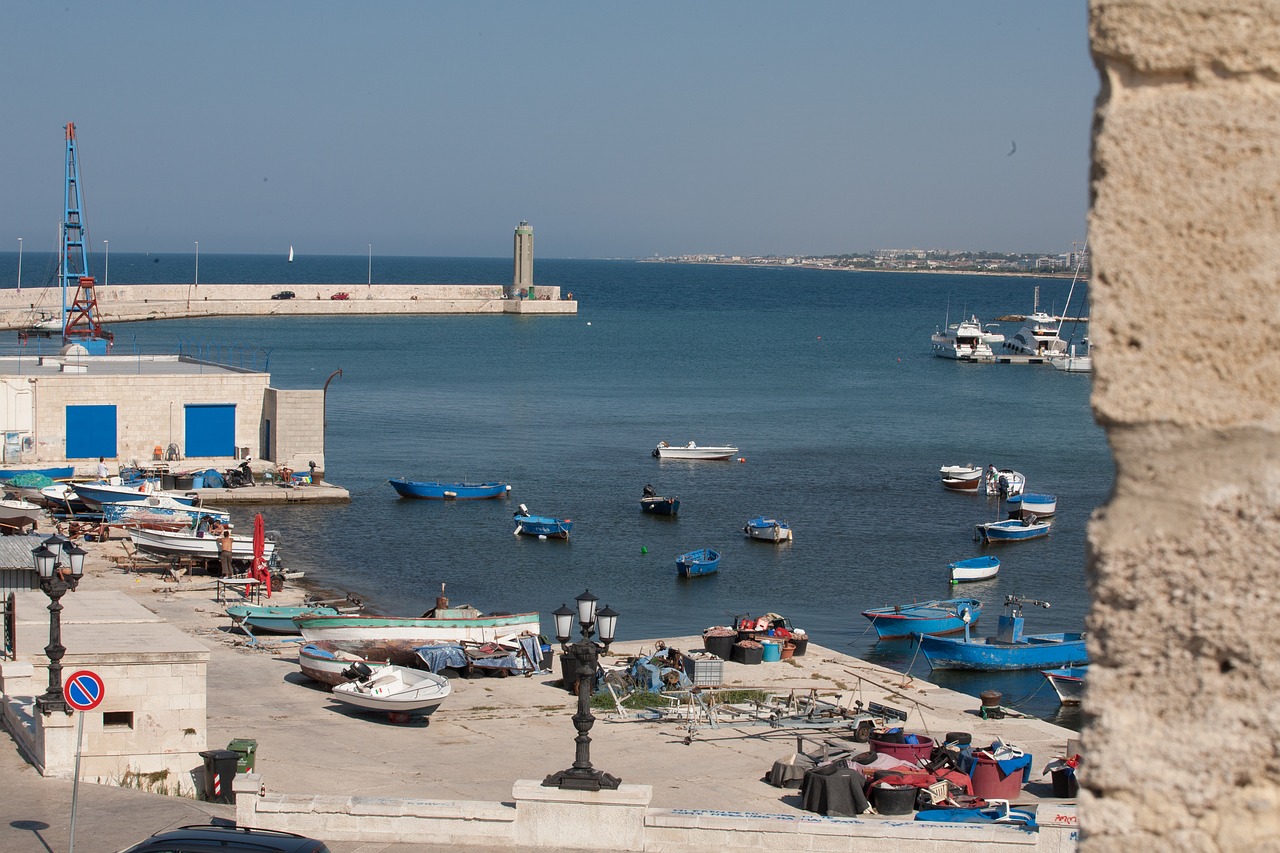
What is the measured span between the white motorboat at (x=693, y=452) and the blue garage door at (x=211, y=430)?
18434 millimetres

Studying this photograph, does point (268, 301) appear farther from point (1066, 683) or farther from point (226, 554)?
point (1066, 683)

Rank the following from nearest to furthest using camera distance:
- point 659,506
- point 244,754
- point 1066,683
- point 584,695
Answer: point 584,695 → point 244,754 → point 1066,683 → point 659,506

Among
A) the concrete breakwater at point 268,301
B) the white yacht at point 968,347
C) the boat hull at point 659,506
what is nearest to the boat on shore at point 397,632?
the boat hull at point 659,506

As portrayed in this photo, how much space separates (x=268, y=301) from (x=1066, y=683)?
128128mm

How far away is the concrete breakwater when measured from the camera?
12938 cm

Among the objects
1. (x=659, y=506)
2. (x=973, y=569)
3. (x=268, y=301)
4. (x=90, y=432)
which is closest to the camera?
(x=973, y=569)

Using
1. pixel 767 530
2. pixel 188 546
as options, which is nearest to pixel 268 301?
pixel 767 530

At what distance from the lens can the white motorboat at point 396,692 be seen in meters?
20.4

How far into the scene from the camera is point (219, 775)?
14.3 m

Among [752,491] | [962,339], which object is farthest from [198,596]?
[962,339]

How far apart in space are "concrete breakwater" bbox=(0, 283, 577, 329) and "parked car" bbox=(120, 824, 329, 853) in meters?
119

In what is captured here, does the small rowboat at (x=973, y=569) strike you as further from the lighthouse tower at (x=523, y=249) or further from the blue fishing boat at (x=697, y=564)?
the lighthouse tower at (x=523, y=249)

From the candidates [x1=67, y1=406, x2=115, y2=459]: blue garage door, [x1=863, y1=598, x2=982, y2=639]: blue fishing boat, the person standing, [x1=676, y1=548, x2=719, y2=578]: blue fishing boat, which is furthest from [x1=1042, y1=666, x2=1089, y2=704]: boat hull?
[x1=67, y1=406, x2=115, y2=459]: blue garage door

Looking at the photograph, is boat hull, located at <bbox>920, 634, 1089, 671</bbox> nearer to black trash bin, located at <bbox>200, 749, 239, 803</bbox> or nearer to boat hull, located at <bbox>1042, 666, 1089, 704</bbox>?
boat hull, located at <bbox>1042, 666, 1089, 704</bbox>
